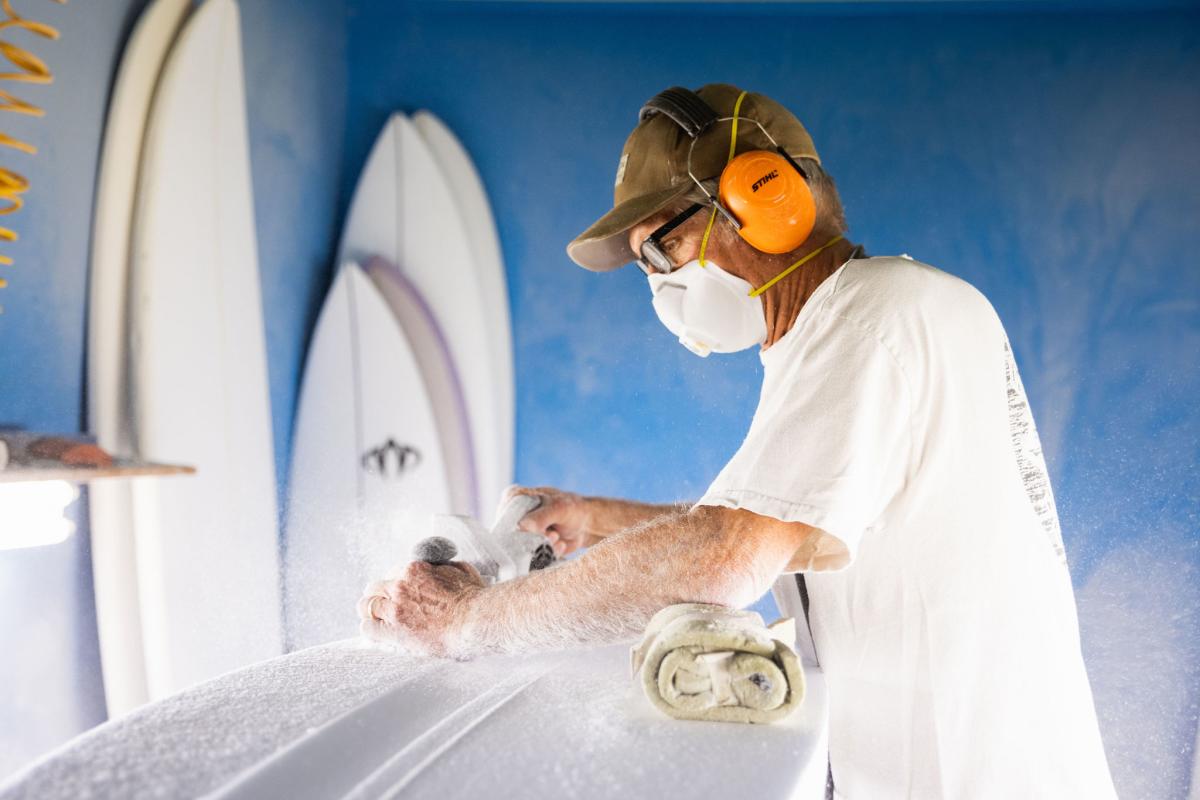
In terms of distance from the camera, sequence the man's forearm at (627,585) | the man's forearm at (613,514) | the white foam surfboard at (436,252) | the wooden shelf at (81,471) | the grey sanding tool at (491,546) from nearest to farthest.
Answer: the man's forearm at (627,585)
the grey sanding tool at (491,546)
the wooden shelf at (81,471)
the man's forearm at (613,514)
the white foam surfboard at (436,252)

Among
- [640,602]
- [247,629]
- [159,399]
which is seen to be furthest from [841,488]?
[247,629]

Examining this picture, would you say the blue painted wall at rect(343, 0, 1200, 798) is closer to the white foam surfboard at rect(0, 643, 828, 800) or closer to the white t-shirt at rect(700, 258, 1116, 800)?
the white t-shirt at rect(700, 258, 1116, 800)

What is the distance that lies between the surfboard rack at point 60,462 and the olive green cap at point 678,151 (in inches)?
50.3

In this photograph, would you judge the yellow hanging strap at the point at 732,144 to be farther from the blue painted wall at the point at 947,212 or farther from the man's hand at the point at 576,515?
the blue painted wall at the point at 947,212

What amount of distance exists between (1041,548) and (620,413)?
2332mm

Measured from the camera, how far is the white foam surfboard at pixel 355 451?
11.2ft

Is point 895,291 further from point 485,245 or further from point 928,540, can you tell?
point 485,245

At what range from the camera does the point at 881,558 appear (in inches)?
53.3

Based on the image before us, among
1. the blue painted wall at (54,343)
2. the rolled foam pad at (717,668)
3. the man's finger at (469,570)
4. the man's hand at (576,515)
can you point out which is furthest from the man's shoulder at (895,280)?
the blue painted wall at (54,343)

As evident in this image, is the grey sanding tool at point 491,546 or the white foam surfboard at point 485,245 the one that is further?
the white foam surfboard at point 485,245

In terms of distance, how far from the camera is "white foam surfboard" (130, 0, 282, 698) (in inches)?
99.1

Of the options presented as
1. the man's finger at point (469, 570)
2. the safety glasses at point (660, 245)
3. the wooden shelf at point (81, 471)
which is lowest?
the man's finger at point (469, 570)

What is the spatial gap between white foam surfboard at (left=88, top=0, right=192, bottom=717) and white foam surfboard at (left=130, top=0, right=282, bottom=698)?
33 mm

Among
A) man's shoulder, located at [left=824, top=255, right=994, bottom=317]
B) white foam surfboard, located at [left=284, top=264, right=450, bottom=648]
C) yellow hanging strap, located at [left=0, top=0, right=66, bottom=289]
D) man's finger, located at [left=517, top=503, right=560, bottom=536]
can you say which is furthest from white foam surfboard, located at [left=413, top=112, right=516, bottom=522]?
man's shoulder, located at [left=824, top=255, right=994, bottom=317]
